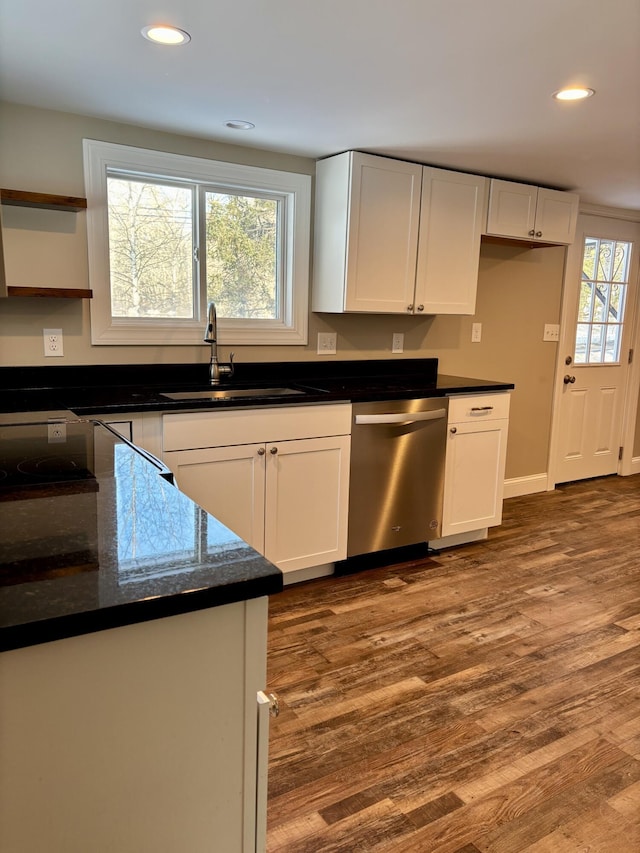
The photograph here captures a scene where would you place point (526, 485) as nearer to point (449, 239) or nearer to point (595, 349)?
point (595, 349)

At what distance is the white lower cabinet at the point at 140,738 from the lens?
77 centimetres

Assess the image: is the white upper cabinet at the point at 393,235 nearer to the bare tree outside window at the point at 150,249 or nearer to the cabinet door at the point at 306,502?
the bare tree outside window at the point at 150,249

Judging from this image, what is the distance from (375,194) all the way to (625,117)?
44.9 inches

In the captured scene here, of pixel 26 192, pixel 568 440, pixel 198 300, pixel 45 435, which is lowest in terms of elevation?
pixel 568 440

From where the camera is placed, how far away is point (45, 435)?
185cm

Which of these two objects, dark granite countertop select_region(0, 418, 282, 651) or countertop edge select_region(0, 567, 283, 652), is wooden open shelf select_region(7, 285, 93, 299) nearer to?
dark granite countertop select_region(0, 418, 282, 651)

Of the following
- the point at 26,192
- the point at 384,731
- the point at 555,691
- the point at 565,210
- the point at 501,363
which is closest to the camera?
the point at 384,731

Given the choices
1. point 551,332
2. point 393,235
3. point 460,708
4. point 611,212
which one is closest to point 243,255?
point 393,235

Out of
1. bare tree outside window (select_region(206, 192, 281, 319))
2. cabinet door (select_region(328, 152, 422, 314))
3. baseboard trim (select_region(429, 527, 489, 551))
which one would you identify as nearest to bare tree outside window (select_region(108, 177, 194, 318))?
bare tree outside window (select_region(206, 192, 281, 319))

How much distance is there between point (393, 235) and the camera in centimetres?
327

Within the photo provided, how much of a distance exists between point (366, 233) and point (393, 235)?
6.4 inches

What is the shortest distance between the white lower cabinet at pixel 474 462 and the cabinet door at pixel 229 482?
3.71 feet

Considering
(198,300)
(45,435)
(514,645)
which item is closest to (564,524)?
(514,645)

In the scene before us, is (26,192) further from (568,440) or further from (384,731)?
(568,440)
